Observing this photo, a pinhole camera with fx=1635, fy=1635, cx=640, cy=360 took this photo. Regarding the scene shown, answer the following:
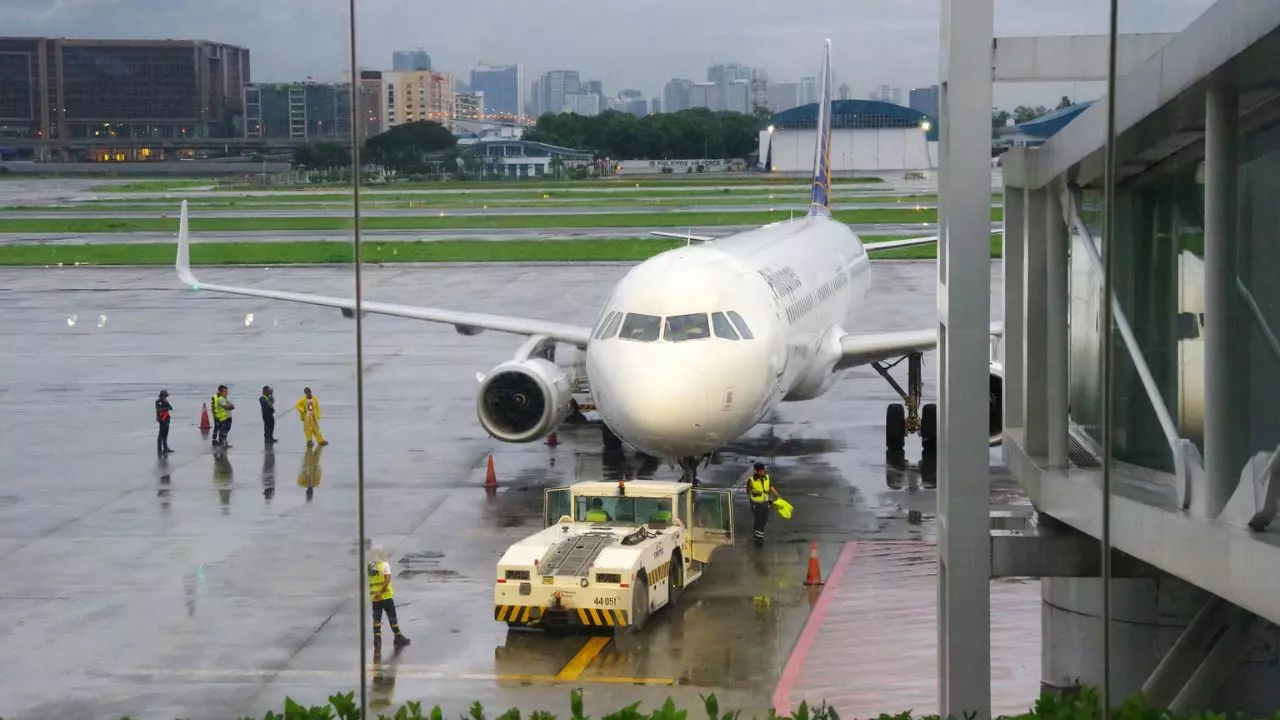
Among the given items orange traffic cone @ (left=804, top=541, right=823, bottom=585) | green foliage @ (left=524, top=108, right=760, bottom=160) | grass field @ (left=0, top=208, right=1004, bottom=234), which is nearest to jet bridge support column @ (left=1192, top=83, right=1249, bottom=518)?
orange traffic cone @ (left=804, top=541, right=823, bottom=585)

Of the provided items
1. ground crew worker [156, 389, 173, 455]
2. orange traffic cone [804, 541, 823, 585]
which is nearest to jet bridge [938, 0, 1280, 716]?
orange traffic cone [804, 541, 823, 585]

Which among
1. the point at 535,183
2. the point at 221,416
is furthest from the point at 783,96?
the point at 221,416

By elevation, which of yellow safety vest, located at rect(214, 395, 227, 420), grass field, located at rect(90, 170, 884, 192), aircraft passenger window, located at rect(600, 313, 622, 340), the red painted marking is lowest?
the red painted marking

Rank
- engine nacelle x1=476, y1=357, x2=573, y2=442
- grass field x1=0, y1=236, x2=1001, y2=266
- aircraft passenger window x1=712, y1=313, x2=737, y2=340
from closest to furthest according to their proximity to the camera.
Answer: aircraft passenger window x1=712, y1=313, x2=737, y2=340, engine nacelle x1=476, y1=357, x2=573, y2=442, grass field x1=0, y1=236, x2=1001, y2=266

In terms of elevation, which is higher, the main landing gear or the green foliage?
the green foliage

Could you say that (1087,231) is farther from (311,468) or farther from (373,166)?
(311,468)

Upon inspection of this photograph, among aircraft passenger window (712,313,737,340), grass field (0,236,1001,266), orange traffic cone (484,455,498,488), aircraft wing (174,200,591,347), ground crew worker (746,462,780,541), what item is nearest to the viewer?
ground crew worker (746,462,780,541)

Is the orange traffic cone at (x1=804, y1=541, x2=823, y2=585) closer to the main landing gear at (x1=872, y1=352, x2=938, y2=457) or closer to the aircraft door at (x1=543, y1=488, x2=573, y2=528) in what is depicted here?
the aircraft door at (x1=543, y1=488, x2=573, y2=528)

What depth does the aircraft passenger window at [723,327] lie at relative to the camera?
73.3 ft

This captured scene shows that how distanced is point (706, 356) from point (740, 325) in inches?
47.4

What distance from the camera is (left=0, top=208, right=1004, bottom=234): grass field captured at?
7388cm

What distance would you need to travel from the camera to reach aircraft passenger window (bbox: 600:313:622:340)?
22413 mm

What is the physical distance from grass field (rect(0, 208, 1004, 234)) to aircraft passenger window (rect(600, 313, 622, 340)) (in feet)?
148

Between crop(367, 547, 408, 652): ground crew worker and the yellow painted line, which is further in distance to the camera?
crop(367, 547, 408, 652): ground crew worker
